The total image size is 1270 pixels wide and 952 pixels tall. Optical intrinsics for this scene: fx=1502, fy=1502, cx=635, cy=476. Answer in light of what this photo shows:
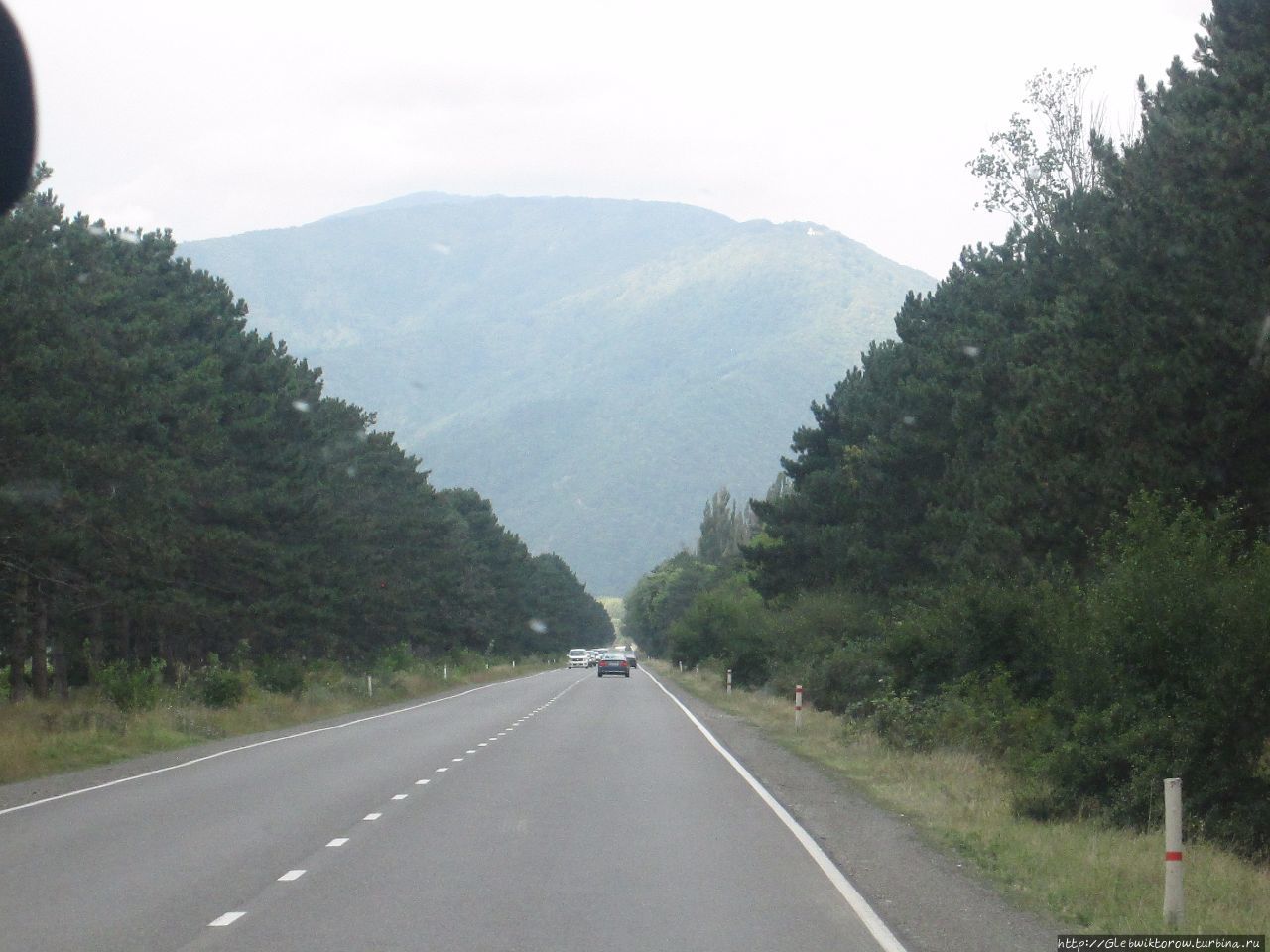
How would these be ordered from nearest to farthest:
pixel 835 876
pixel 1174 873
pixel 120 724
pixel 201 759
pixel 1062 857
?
pixel 1174 873 → pixel 835 876 → pixel 1062 857 → pixel 201 759 → pixel 120 724

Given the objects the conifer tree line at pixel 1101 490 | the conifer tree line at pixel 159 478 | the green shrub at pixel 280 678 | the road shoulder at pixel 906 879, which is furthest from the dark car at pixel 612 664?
the road shoulder at pixel 906 879

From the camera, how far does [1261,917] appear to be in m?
Answer: 10.4

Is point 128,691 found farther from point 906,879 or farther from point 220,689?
point 906,879

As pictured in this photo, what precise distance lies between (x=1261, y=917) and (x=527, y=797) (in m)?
10.2

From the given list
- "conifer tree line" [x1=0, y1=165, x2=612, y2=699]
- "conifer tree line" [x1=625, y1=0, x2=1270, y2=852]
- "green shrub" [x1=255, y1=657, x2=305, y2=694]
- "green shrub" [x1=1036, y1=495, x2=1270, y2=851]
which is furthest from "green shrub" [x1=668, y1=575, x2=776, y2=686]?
"green shrub" [x1=1036, y1=495, x2=1270, y2=851]

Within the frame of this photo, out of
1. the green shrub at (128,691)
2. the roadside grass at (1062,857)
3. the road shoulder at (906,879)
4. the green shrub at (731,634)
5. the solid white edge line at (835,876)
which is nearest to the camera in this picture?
the solid white edge line at (835,876)

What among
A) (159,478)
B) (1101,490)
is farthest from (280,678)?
(1101,490)

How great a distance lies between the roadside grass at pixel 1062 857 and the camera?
10.6 meters

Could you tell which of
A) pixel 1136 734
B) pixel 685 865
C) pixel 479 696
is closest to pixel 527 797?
pixel 685 865

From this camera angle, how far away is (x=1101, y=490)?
24.3 metres

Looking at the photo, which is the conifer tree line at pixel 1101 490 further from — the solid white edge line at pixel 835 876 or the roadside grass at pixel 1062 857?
the solid white edge line at pixel 835 876

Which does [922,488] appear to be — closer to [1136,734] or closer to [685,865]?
[1136,734]

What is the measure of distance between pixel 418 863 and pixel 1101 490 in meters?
15.1

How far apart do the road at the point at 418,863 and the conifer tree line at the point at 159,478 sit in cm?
941
